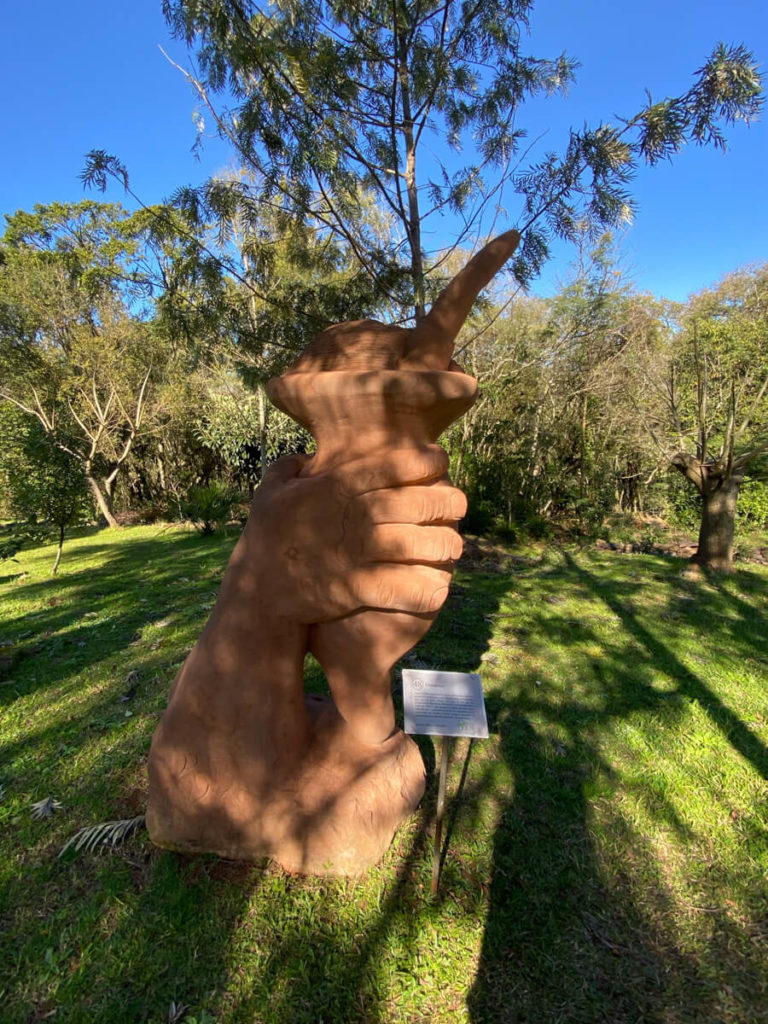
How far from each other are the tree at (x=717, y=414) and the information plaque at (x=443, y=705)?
6.24 metres

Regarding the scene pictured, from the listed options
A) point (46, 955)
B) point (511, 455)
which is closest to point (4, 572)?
point (46, 955)

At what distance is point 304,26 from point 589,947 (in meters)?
6.56

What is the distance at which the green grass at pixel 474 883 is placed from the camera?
5.75 feet

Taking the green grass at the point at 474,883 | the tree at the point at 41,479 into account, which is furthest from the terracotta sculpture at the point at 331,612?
the tree at the point at 41,479

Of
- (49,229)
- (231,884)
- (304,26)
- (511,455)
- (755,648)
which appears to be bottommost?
(755,648)

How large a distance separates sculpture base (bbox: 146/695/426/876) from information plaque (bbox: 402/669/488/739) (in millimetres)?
372

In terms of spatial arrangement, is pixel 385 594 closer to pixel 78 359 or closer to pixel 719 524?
pixel 719 524

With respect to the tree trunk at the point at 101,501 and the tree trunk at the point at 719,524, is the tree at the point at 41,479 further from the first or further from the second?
the tree trunk at the point at 719,524

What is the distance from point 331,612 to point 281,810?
3.24 feet

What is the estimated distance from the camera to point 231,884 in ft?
7.00

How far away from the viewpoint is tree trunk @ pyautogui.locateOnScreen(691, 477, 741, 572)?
682cm

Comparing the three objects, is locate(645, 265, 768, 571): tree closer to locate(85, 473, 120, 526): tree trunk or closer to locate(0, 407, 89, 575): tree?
locate(0, 407, 89, 575): tree

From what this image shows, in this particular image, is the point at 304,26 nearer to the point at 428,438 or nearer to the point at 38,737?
the point at 428,438

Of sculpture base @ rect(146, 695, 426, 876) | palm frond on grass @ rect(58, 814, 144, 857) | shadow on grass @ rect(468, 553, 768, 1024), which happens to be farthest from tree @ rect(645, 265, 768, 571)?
palm frond on grass @ rect(58, 814, 144, 857)
